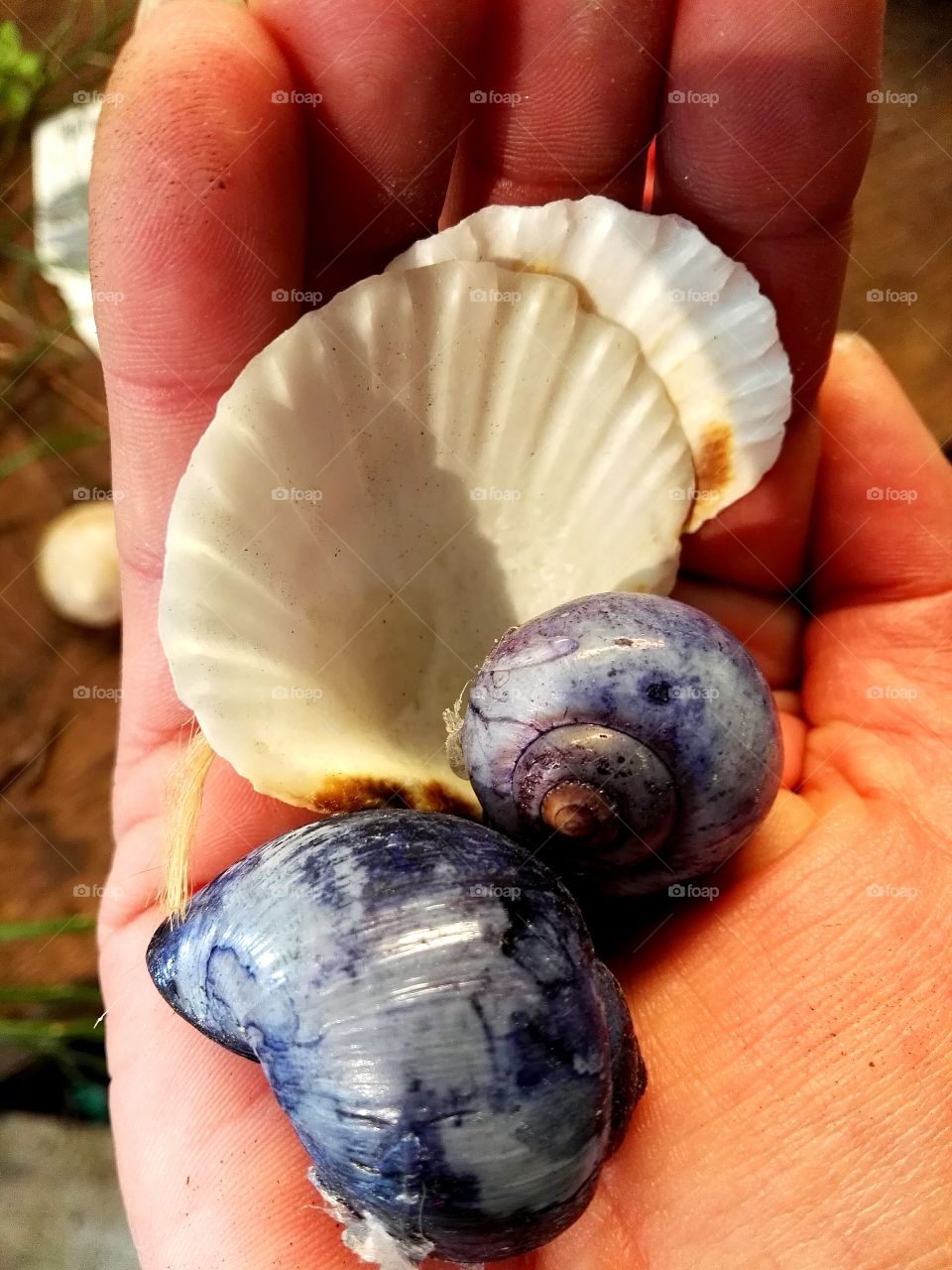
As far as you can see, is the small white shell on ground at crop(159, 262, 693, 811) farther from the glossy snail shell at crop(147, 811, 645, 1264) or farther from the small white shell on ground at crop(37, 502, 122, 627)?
the small white shell on ground at crop(37, 502, 122, 627)

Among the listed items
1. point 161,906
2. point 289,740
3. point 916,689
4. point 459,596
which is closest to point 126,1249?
point 161,906

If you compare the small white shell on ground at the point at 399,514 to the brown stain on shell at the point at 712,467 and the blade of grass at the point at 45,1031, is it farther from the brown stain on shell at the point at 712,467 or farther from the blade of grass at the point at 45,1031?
the blade of grass at the point at 45,1031

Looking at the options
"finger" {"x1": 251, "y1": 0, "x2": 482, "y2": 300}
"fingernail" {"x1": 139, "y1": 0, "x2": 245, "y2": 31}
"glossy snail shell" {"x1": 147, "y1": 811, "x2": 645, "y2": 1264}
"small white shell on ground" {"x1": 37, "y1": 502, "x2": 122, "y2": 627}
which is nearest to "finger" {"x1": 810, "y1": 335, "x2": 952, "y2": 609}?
"finger" {"x1": 251, "y1": 0, "x2": 482, "y2": 300}

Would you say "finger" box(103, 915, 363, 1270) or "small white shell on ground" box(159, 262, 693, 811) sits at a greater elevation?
"small white shell on ground" box(159, 262, 693, 811)

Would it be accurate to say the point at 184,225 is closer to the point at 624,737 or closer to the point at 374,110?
the point at 374,110

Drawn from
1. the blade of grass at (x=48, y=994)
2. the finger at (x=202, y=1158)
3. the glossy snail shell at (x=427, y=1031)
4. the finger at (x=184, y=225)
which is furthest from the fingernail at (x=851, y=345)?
the blade of grass at (x=48, y=994)

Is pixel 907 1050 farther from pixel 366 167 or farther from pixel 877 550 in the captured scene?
pixel 366 167

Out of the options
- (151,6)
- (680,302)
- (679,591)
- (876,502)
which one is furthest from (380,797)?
(151,6)
